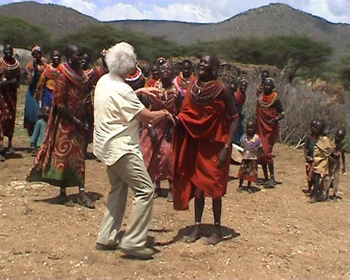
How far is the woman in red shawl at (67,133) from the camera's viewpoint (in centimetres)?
586

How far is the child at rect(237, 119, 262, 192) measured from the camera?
7914 mm

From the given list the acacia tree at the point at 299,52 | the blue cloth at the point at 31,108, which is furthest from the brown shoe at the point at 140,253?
the acacia tree at the point at 299,52

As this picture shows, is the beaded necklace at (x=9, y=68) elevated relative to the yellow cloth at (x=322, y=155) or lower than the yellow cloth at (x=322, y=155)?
elevated

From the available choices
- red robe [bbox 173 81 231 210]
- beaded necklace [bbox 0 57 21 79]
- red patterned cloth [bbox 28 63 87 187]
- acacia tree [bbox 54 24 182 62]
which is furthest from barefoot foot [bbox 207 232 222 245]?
acacia tree [bbox 54 24 182 62]

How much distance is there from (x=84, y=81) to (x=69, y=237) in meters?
1.67

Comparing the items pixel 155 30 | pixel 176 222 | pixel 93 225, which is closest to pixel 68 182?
pixel 93 225

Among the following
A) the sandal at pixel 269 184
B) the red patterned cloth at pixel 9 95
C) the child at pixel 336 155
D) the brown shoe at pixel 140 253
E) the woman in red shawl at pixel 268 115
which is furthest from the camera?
the red patterned cloth at pixel 9 95

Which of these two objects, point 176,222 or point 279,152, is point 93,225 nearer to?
point 176,222

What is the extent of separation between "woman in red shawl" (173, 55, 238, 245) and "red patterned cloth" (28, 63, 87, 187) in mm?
1261

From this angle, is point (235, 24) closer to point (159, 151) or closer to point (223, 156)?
point (159, 151)

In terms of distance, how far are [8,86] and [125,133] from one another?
16.4 feet

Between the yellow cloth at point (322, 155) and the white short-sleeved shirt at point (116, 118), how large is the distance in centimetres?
343

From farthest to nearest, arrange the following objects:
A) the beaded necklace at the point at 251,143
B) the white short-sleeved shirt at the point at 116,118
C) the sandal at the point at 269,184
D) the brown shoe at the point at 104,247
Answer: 1. the sandal at the point at 269,184
2. the beaded necklace at the point at 251,143
3. the brown shoe at the point at 104,247
4. the white short-sleeved shirt at the point at 116,118

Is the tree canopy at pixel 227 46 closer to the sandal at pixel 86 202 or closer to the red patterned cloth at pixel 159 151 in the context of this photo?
the red patterned cloth at pixel 159 151
